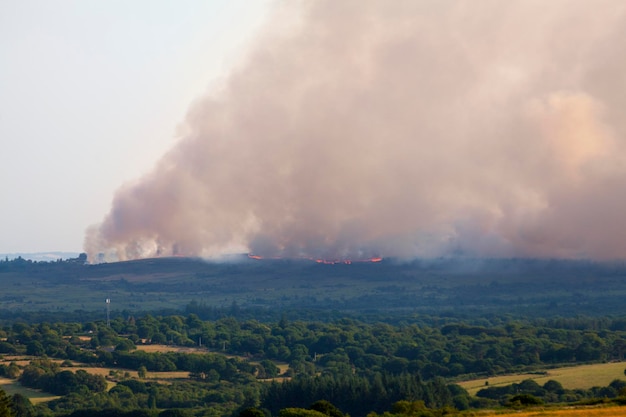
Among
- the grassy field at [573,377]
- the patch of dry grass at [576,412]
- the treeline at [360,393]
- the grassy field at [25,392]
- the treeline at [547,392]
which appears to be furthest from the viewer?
the grassy field at [25,392]

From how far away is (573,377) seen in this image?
16738 centimetres

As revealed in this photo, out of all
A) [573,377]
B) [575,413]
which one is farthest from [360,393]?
[575,413]

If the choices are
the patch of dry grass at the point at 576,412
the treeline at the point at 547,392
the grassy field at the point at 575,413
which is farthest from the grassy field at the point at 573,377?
the grassy field at the point at 575,413

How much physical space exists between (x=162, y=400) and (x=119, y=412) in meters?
22.6

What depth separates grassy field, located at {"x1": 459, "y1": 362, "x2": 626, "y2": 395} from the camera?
15900 centimetres

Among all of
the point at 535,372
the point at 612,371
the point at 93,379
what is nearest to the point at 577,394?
the point at 612,371

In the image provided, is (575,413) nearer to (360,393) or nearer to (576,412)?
(576,412)

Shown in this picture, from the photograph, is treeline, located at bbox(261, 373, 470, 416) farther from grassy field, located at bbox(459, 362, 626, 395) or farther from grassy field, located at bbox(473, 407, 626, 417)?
grassy field, located at bbox(473, 407, 626, 417)

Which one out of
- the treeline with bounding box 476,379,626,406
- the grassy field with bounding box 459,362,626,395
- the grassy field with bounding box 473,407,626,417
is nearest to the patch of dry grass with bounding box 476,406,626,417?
the grassy field with bounding box 473,407,626,417

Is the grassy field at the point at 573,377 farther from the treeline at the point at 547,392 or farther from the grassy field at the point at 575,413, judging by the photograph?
the grassy field at the point at 575,413

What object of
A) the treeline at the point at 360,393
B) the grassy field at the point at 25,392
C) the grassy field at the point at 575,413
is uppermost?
the grassy field at the point at 575,413

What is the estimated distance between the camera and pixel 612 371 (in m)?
171

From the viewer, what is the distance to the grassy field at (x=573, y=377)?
522ft

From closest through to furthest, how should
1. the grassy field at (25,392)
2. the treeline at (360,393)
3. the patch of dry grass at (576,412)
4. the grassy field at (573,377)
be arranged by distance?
1. the patch of dry grass at (576,412)
2. the treeline at (360,393)
3. the grassy field at (573,377)
4. the grassy field at (25,392)
